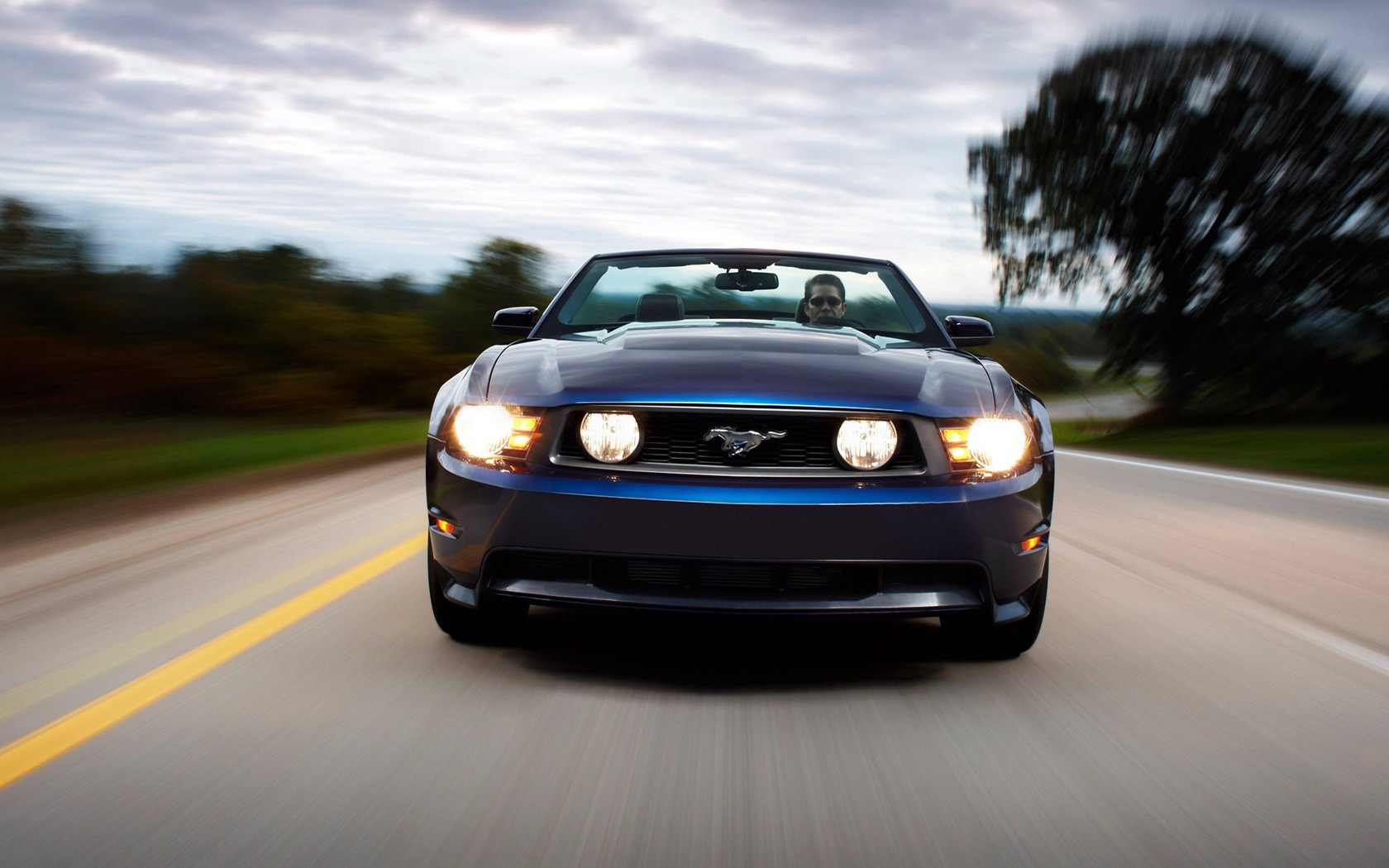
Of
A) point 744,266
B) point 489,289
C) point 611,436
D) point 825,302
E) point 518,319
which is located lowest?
point 489,289

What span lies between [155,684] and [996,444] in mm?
2577

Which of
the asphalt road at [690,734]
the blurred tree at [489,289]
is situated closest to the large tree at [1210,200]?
the blurred tree at [489,289]

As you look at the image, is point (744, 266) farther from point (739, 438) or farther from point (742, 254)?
point (739, 438)

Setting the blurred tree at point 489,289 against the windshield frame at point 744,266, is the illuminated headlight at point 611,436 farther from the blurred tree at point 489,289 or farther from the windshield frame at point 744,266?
the blurred tree at point 489,289

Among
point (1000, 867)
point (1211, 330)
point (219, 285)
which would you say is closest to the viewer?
point (1000, 867)

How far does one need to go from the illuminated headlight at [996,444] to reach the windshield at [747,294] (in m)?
1.48

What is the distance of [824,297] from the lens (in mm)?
5832

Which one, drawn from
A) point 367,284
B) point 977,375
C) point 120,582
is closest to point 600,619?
point 977,375

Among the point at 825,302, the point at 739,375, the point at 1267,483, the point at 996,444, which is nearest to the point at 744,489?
the point at 739,375

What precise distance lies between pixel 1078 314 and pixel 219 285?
18.4 meters

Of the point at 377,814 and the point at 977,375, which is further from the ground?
the point at 977,375

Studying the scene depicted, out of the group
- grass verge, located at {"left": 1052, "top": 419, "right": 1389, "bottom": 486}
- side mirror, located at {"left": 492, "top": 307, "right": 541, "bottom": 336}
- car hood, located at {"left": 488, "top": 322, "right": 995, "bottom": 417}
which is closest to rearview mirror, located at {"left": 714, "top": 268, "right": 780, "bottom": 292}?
side mirror, located at {"left": 492, "top": 307, "right": 541, "bottom": 336}

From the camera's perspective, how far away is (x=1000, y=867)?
2539mm

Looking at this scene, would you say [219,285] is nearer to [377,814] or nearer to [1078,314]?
[1078,314]
